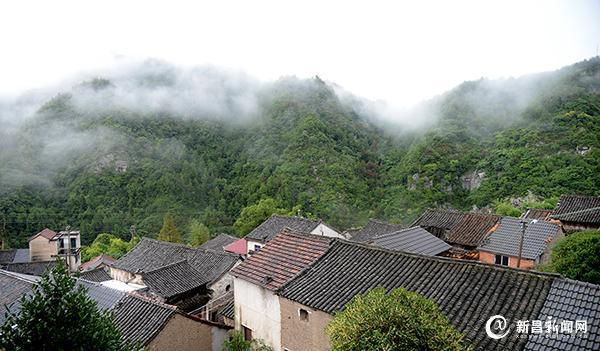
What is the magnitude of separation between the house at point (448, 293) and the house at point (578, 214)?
1631cm

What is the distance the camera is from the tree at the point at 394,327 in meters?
5.82

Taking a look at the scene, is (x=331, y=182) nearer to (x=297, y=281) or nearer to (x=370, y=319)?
(x=297, y=281)

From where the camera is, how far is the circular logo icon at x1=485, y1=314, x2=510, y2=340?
855 centimetres

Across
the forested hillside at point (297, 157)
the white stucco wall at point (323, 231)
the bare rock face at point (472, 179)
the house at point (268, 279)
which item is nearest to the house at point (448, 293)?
the house at point (268, 279)

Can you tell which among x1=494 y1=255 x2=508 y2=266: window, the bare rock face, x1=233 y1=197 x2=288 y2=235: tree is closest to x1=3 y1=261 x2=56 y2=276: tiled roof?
x1=233 y1=197 x2=288 y2=235: tree

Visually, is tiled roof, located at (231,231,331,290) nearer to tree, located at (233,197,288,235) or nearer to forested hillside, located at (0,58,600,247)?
tree, located at (233,197,288,235)

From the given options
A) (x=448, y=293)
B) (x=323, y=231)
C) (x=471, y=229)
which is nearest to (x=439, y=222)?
(x=471, y=229)

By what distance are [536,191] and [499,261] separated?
27787 millimetres

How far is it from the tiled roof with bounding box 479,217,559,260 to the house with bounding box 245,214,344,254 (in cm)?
1222

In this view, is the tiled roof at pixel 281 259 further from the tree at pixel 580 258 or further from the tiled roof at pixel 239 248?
the tiled roof at pixel 239 248

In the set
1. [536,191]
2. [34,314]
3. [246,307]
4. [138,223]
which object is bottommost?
[138,223]

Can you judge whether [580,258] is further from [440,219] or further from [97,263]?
[97,263]

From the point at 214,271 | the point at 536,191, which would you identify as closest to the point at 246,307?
the point at 214,271

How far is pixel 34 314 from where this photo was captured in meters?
7.52
